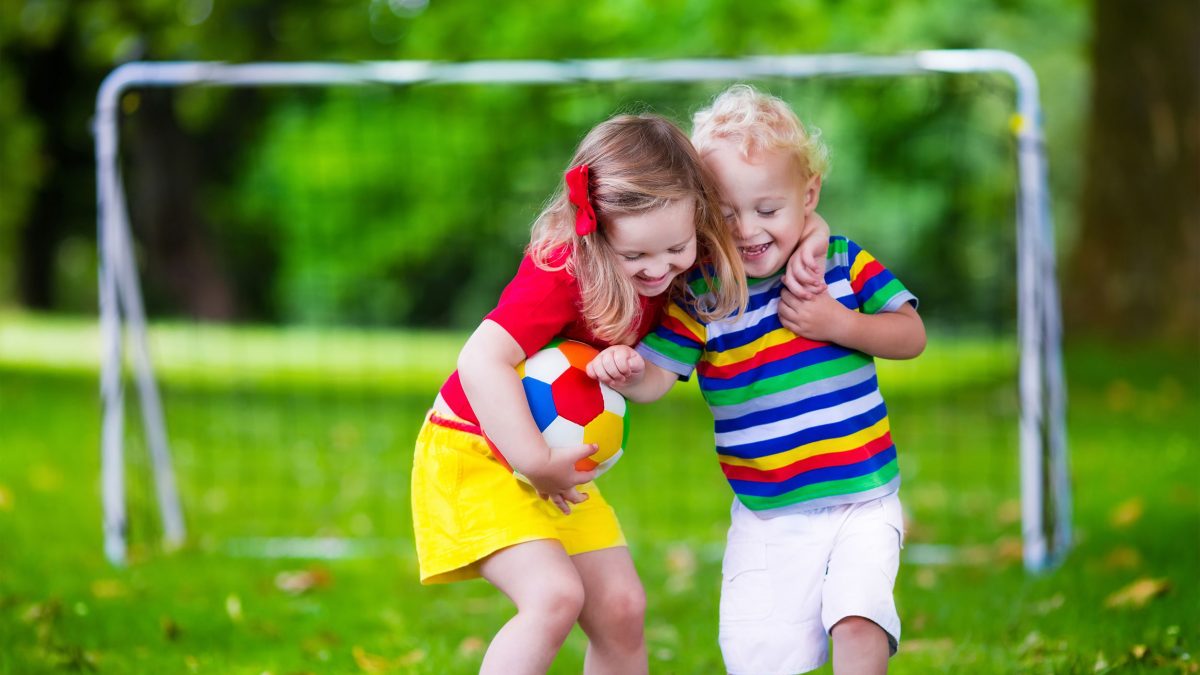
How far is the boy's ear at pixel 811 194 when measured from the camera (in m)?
2.80

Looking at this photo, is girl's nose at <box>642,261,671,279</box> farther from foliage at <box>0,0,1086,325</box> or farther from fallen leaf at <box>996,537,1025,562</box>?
fallen leaf at <box>996,537,1025,562</box>

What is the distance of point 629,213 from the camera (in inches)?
104

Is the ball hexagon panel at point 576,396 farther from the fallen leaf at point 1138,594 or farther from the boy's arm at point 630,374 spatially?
the fallen leaf at point 1138,594

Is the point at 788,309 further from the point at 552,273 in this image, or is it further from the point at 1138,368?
the point at 1138,368

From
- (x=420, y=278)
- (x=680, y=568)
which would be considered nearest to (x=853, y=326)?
(x=680, y=568)

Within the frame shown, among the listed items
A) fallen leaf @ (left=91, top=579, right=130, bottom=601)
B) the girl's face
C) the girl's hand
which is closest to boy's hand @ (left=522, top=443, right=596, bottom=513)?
the girl's hand

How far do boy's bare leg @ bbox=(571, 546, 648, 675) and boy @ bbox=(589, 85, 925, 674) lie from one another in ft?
0.73

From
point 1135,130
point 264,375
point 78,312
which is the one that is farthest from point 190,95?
point 78,312

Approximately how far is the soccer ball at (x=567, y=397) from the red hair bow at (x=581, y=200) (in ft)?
0.90

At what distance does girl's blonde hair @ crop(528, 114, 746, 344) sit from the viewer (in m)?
2.64

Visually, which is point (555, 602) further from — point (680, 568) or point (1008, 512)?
point (1008, 512)

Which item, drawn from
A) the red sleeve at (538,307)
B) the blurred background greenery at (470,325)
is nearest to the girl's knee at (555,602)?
the red sleeve at (538,307)

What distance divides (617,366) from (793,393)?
394 mm

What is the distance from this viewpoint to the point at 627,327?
2.74 metres
